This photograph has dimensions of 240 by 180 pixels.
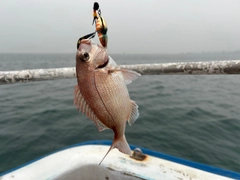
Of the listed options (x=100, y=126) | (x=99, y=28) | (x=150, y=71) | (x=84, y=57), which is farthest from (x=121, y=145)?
(x=150, y=71)

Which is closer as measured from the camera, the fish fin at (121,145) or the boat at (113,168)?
the fish fin at (121,145)

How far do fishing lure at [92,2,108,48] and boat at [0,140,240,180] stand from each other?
186 centimetres

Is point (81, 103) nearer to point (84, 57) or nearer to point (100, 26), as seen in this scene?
point (84, 57)

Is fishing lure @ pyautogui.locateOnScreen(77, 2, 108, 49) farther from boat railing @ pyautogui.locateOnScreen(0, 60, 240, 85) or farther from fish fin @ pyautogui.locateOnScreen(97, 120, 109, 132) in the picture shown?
boat railing @ pyautogui.locateOnScreen(0, 60, 240, 85)

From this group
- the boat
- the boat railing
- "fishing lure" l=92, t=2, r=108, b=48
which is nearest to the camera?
"fishing lure" l=92, t=2, r=108, b=48

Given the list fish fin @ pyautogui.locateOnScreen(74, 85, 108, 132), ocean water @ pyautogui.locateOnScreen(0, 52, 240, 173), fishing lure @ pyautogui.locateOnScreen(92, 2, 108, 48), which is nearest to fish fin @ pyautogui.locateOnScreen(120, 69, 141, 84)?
fishing lure @ pyautogui.locateOnScreen(92, 2, 108, 48)

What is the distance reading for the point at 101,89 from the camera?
47.1 inches

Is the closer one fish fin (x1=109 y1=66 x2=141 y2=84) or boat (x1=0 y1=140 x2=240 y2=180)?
fish fin (x1=109 y1=66 x2=141 y2=84)

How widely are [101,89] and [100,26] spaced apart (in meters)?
0.40

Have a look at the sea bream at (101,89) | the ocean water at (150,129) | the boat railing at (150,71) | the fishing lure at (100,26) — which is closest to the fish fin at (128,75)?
the sea bream at (101,89)

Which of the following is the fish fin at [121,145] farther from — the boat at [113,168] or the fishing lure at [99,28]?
the boat at [113,168]

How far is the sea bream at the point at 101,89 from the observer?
1.18 meters

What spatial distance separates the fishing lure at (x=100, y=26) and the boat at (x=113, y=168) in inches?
73.2

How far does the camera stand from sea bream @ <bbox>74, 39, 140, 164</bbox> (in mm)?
1180
